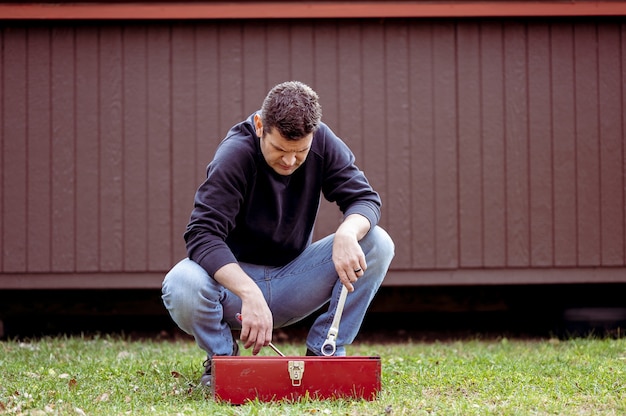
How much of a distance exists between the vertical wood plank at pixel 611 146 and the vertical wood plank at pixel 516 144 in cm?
57

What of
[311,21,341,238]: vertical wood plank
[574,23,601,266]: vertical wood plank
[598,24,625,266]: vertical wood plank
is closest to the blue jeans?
[311,21,341,238]: vertical wood plank

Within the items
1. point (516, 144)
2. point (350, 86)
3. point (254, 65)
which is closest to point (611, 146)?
point (516, 144)

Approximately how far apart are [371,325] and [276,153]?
426 centimetres

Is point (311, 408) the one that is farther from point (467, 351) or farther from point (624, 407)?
point (467, 351)

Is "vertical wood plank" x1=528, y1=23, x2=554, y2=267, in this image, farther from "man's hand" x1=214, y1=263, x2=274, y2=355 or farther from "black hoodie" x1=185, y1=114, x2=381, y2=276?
"man's hand" x1=214, y1=263, x2=274, y2=355

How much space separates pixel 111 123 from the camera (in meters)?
5.73

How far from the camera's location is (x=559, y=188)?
5.80 m

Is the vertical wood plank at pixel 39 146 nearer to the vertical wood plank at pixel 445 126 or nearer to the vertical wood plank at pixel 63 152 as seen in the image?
the vertical wood plank at pixel 63 152

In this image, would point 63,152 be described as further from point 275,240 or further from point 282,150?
point 282,150

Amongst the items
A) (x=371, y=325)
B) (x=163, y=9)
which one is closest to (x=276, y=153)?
(x=163, y=9)

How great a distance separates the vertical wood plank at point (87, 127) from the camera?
571cm

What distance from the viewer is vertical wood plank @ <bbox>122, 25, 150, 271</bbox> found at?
18.7ft

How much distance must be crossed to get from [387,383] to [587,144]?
321 centimetres

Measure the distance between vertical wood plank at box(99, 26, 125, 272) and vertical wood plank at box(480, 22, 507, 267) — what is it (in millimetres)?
2722
